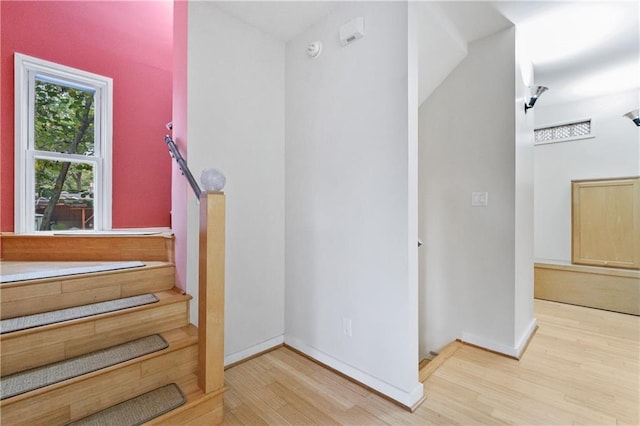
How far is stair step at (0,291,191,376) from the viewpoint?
1289mm

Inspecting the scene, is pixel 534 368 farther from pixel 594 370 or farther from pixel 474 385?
pixel 474 385

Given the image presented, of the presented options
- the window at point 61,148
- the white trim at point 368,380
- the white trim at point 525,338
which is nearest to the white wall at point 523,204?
the white trim at point 525,338

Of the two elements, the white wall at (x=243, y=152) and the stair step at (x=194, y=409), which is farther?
the white wall at (x=243, y=152)

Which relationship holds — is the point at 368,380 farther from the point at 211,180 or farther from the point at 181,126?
the point at 181,126

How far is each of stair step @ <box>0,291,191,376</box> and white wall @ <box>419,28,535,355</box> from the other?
2125 millimetres

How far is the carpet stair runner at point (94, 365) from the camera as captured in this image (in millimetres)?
1213

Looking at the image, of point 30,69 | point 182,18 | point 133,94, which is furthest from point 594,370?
point 30,69

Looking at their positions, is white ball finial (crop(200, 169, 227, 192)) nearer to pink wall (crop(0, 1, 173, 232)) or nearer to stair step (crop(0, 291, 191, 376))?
stair step (crop(0, 291, 191, 376))

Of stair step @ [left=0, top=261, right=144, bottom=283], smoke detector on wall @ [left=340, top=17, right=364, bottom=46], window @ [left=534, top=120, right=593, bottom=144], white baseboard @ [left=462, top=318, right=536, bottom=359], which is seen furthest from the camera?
window @ [left=534, top=120, right=593, bottom=144]

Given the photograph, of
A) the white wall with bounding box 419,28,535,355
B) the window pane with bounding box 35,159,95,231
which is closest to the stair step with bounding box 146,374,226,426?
the white wall with bounding box 419,28,535,355

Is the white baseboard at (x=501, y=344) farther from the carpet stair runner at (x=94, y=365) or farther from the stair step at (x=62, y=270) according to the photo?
the stair step at (x=62, y=270)

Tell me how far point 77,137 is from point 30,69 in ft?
1.96

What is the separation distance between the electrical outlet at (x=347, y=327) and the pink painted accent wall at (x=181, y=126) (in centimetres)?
111

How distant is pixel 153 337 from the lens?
1644mm
